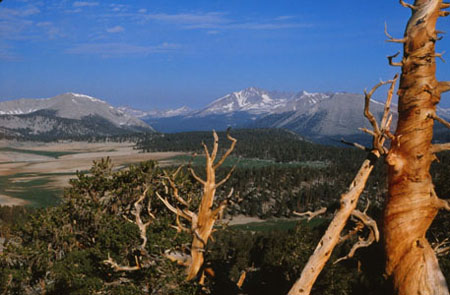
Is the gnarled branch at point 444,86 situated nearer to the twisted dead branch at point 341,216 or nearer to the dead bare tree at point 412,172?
the dead bare tree at point 412,172

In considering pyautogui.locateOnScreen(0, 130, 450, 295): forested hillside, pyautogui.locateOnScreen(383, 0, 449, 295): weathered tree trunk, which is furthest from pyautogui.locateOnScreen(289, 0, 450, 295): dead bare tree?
pyautogui.locateOnScreen(0, 130, 450, 295): forested hillside

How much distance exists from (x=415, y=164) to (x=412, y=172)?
0.54 ft

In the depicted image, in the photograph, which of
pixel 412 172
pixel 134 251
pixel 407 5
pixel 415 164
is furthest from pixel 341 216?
pixel 134 251

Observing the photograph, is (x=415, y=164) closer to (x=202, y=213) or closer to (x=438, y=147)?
(x=438, y=147)

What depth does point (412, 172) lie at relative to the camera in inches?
292

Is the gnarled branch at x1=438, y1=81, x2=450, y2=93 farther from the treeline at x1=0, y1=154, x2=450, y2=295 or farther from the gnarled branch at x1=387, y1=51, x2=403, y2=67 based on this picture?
the treeline at x1=0, y1=154, x2=450, y2=295

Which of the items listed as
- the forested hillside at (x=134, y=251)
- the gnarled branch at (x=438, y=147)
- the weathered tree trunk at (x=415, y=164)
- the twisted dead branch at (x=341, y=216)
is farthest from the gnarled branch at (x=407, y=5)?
the forested hillside at (x=134, y=251)

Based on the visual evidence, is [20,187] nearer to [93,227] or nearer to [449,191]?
[93,227]

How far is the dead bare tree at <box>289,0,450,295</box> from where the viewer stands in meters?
7.23

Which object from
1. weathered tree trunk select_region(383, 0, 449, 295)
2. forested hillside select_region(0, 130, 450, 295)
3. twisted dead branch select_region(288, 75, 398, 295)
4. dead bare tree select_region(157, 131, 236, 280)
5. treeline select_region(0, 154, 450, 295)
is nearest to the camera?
weathered tree trunk select_region(383, 0, 449, 295)

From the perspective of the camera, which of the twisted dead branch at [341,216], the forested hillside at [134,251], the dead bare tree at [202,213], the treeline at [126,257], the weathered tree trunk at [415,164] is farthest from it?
the forested hillside at [134,251]

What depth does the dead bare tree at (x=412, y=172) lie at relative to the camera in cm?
723

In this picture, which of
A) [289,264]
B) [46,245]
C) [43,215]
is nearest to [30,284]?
[46,245]

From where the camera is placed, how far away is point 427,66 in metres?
7.25
